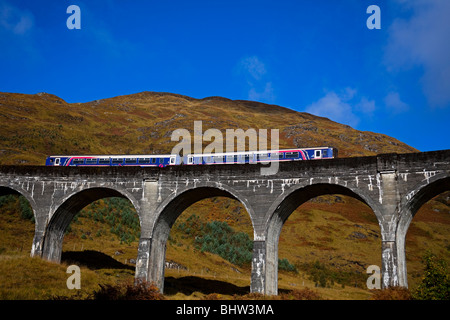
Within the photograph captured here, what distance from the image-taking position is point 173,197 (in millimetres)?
30703

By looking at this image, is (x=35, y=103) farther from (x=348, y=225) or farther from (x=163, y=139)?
(x=348, y=225)

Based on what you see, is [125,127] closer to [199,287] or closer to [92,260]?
[92,260]

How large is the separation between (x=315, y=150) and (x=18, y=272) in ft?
87.6

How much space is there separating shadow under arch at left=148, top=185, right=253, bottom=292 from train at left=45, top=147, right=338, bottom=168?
5.51 meters

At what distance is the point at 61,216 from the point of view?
3341 cm

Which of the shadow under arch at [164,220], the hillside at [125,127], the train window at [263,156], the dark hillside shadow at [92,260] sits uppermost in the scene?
the hillside at [125,127]

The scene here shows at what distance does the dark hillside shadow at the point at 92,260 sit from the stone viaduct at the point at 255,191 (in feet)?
10.1

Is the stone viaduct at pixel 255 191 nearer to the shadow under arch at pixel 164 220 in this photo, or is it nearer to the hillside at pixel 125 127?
the shadow under arch at pixel 164 220

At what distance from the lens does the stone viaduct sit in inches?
987

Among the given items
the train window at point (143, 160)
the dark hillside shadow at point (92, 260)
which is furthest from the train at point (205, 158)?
the dark hillside shadow at point (92, 260)

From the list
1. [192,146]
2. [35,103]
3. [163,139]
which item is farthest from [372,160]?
[35,103]

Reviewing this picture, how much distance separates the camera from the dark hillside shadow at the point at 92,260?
→ 118 feet

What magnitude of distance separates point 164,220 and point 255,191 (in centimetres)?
817

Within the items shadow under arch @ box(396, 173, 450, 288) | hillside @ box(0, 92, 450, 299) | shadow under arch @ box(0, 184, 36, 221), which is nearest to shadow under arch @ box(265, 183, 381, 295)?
shadow under arch @ box(396, 173, 450, 288)
